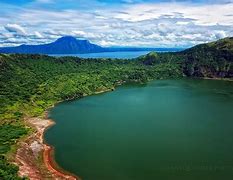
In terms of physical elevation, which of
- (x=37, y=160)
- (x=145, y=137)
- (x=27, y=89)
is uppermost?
(x=27, y=89)

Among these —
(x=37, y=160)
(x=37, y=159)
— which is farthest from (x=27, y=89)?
(x=37, y=160)

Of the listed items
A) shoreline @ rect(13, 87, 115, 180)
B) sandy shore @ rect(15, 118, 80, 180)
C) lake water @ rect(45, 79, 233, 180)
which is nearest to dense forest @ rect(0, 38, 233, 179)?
shoreline @ rect(13, 87, 115, 180)

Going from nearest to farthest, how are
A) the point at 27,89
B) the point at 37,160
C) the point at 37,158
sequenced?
the point at 37,160 → the point at 37,158 → the point at 27,89

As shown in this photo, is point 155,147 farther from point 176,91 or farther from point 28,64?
point 28,64

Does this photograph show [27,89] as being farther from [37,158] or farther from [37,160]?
[37,160]

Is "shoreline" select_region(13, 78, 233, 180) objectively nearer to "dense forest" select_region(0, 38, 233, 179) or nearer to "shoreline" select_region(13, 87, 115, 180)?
"shoreline" select_region(13, 87, 115, 180)

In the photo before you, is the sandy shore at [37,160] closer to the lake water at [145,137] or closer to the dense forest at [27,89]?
the lake water at [145,137]

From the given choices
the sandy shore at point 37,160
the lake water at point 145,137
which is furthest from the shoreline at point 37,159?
the lake water at point 145,137
